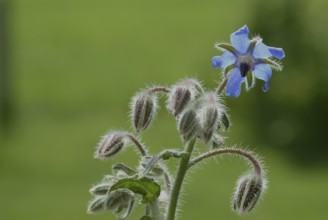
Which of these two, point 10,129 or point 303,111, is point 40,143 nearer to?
point 10,129

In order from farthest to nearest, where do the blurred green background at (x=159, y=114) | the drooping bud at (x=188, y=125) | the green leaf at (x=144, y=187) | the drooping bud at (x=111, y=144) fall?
the blurred green background at (x=159, y=114) → the drooping bud at (x=111, y=144) → the green leaf at (x=144, y=187) → the drooping bud at (x=188, y=125)

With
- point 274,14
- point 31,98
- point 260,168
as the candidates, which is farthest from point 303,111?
point 260,168

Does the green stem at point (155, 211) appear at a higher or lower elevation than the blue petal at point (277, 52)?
lower

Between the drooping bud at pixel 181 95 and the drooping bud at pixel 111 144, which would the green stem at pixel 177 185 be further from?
the drooping bud at pixel 111 144

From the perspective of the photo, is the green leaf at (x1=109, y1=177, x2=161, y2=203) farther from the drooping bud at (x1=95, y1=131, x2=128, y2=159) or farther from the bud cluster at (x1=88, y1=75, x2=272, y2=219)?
the drooping bud at (x1=95, y1=131, x2=128, y2=159)

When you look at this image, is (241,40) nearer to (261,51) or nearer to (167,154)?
(261,51)

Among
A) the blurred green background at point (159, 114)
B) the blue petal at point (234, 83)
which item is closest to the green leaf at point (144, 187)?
the blue petal at point (234, 83)
